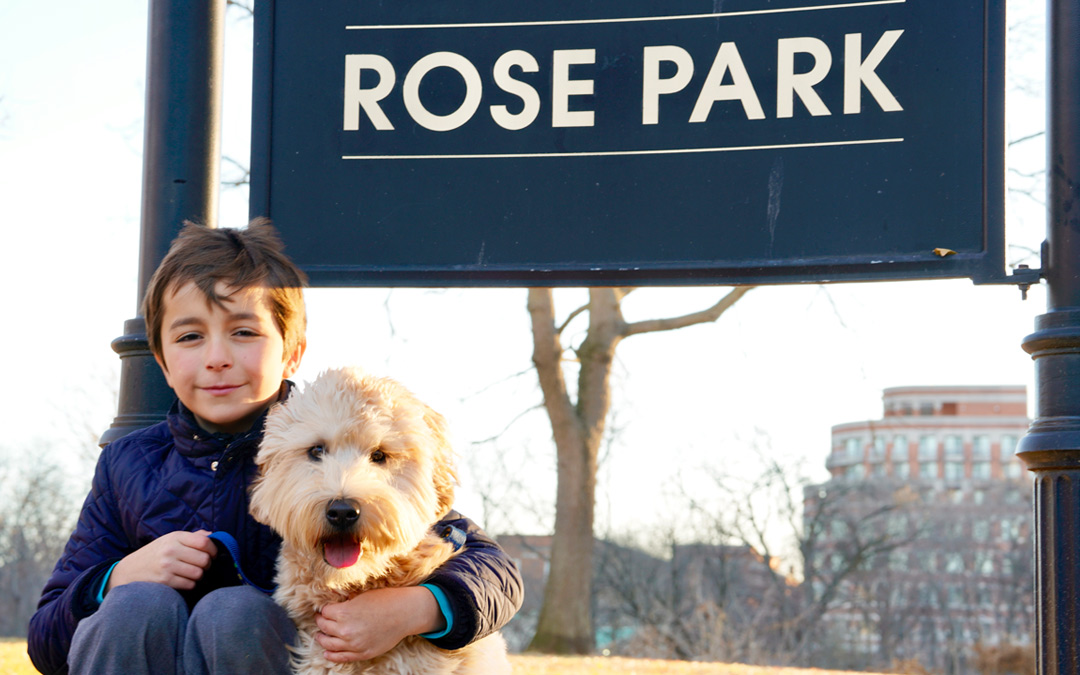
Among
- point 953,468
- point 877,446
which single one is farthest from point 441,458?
point 953,468

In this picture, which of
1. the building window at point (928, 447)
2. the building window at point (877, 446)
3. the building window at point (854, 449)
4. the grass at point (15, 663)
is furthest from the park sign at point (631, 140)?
the building window at point (928, 447)

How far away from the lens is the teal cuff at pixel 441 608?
2016 mm

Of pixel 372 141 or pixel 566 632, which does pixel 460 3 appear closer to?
pixel 372 141

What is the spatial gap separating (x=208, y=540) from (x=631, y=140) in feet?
Answer: 4.98

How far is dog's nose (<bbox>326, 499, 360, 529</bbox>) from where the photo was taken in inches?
71.4

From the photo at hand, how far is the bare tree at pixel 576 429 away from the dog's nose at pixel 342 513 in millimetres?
12826

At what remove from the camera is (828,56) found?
273cm

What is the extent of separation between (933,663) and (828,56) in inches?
1104

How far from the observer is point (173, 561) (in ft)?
6.66

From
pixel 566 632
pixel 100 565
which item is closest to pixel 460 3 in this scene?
A: pixel 100 565

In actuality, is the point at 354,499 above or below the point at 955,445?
below

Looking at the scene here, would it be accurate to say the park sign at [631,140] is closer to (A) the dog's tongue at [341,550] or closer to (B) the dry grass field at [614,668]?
(A) the dog's tongue at [341,550]

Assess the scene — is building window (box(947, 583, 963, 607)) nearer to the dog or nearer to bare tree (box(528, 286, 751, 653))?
bare tree (box(528, 286, 751, 653))

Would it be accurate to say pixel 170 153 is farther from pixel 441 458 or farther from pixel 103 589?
pixel 441 458
